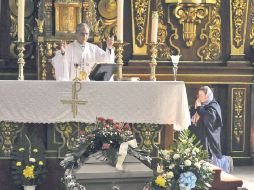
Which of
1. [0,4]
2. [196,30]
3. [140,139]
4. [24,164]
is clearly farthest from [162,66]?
[24,164]

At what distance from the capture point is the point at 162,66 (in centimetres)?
1177

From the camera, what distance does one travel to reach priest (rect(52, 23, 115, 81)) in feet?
27.9

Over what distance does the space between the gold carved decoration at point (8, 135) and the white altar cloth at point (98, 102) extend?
0.17 m

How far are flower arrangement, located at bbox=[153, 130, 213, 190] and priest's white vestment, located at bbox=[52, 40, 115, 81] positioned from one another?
2051 millimetres

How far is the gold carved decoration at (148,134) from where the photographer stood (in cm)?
806

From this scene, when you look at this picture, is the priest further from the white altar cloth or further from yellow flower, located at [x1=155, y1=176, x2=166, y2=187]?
yellow flower, located at [x1=155, y1=176, x2=166, y2=187]

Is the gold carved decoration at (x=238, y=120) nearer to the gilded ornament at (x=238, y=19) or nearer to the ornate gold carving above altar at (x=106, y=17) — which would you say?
the gilded ornament at (x=238, y=19)

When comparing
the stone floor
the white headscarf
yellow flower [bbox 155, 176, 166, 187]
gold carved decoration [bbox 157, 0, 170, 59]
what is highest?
gold carved decoration [bbox 157, 0, 170, 59]

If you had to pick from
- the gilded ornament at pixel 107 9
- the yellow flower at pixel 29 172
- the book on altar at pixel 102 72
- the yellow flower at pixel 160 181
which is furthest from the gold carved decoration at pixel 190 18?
the yellow flower at pixel 160 181

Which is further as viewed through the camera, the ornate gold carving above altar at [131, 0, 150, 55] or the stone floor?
the ornate gold carving above altar at [131, 0, 150, 55]

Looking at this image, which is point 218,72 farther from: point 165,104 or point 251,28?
point 165,104

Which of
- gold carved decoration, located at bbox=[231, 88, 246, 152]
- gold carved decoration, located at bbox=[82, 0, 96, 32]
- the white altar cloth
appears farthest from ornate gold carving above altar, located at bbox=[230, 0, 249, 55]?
the white altar cloth

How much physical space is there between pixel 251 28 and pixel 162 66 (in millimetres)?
1869

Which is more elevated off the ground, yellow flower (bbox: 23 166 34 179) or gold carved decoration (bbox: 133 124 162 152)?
gold carved decoration (bbox: 133 124 162 152)
